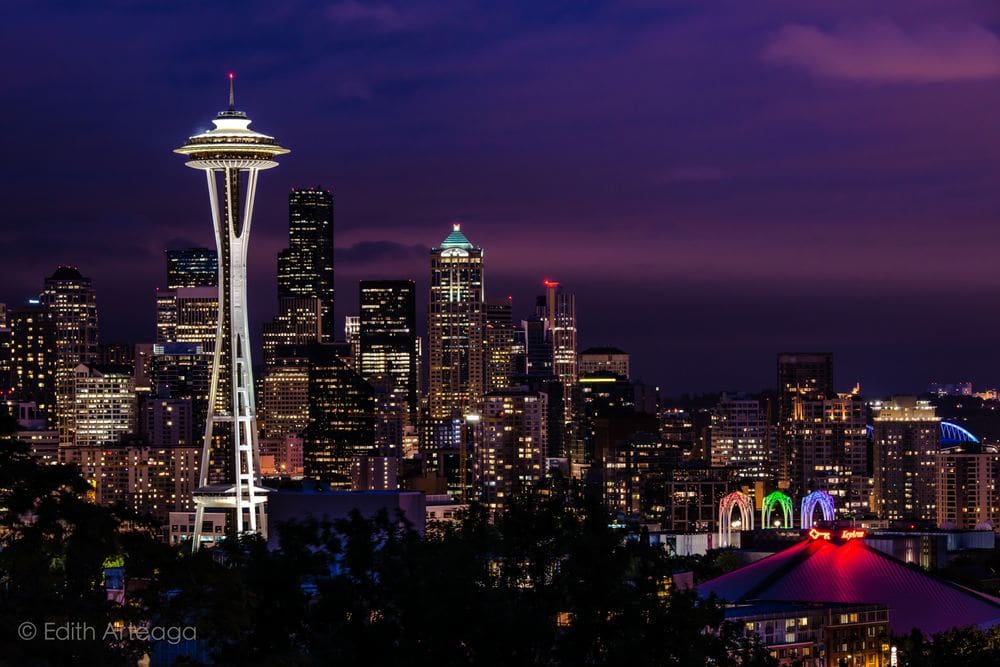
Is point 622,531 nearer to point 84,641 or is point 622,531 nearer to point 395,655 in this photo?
point 395,655

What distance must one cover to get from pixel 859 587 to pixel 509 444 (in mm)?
93655

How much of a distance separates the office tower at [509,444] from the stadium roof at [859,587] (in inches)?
3012

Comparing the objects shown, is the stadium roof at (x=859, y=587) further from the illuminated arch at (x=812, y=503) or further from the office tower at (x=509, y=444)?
the office tower at (x=509, y=444)

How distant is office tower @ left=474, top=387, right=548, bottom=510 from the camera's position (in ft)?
611

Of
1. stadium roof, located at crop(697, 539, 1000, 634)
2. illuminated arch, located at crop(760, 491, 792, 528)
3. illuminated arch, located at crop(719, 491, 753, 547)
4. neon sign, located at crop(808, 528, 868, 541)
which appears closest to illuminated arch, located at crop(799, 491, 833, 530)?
illuminated arch, located at crop(760, 491, 792, 528)

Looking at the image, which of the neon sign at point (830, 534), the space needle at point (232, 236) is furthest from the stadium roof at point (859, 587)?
the space needle at point (232, 236)

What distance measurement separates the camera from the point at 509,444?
191000 mm

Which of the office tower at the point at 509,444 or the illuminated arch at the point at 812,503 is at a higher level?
the office tower at the point at 509,444

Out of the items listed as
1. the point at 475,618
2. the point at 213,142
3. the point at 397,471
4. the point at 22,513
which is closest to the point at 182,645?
the point at 475,618

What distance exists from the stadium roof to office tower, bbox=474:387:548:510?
7651 cm

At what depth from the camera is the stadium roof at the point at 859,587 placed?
93.1 metres

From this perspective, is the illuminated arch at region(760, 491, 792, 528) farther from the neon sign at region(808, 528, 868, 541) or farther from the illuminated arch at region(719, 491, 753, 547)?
the neon sign at region(808, 528, 868, 541)

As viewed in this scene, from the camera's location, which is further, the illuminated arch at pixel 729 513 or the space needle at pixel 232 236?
the illuminated arch at pixel 729 513

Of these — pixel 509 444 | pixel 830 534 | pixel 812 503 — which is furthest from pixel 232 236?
pixel 509 444
